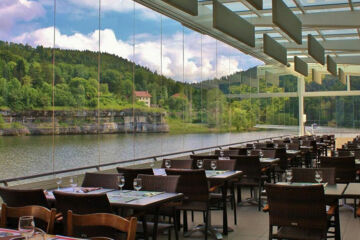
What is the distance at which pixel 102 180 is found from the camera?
5785mm

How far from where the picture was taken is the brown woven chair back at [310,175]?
568 cm

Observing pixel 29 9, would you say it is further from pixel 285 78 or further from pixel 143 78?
pixel 285 78

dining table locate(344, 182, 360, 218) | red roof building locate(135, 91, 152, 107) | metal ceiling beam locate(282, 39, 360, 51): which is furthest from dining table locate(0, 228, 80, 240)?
metal ceiling beam locate(282, 39, 360, 51)

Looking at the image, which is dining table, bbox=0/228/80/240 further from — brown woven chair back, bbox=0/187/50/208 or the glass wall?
the glass wall

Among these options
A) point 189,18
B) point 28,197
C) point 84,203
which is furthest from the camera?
point 189,18

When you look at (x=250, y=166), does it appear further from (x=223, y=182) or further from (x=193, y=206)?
(x=193, y=206)

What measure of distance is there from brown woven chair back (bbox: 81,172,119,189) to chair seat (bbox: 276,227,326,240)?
2.14 meters

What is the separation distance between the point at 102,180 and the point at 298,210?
2498 mm

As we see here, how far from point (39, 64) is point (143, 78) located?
294 cm

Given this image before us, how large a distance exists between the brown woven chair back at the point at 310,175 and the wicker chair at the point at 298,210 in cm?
136

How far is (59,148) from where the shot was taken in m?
7.28

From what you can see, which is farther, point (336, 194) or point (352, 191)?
point (352, 191)

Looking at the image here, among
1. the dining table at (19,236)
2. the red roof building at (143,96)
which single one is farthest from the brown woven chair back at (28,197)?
the red roof building at (143,96)

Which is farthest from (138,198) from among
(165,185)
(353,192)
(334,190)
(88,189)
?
(353,192)
